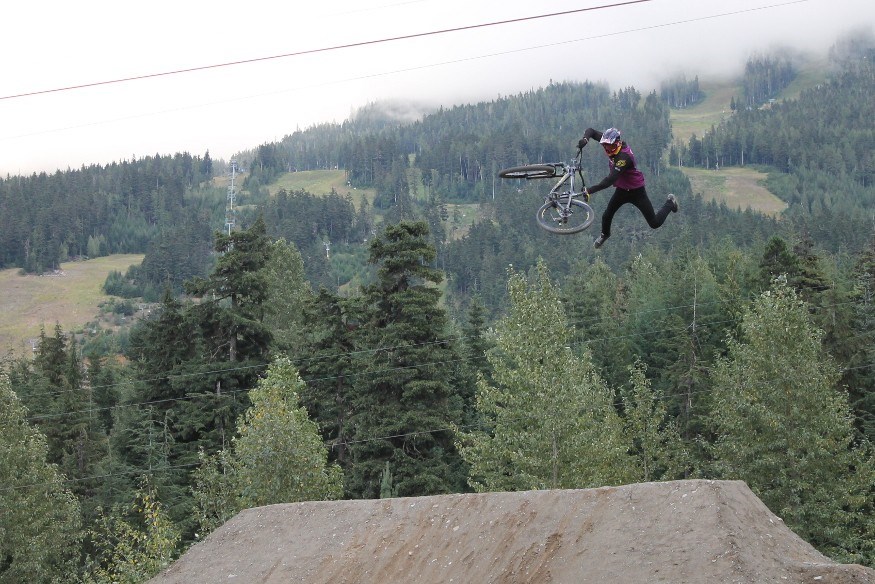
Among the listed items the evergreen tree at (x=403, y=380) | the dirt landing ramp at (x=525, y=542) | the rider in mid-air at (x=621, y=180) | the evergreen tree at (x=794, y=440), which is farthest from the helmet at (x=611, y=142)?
the evergreen tree at (x=403, y=380)

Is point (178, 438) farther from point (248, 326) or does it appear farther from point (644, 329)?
point (644, 329)

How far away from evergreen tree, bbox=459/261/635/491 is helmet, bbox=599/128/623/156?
1934 cm

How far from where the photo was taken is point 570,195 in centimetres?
1944

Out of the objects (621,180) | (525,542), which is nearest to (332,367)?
(525,542)

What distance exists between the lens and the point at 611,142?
18.3m

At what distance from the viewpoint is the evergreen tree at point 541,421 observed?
120 feet

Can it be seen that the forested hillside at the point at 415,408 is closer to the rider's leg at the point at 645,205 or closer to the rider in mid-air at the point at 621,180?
the rider's leg at the point at 645,205

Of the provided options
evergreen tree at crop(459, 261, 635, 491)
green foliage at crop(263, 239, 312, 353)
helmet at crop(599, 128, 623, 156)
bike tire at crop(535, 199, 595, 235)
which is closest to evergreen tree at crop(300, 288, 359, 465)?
evergreen tree at crop(459, 261, 635, 491)

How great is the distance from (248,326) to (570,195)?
35988 millimetres

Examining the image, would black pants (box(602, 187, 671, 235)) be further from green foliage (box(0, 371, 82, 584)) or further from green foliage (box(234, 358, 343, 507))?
green foliage (box(0, 371, 82, 584))

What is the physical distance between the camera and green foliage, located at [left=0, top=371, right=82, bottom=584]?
39.6 m

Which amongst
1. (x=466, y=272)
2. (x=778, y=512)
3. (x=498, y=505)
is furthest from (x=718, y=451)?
(x=466, y=272)

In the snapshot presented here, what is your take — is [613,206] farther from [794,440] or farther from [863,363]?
[863,363]

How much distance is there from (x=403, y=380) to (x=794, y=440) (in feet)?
59.6
